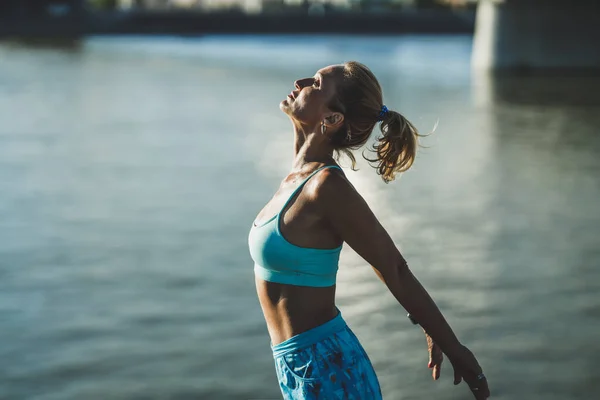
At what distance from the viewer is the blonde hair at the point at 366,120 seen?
315 cm

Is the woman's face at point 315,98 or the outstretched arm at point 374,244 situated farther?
the woman's face at point 315,98

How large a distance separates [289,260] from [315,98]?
490 mm

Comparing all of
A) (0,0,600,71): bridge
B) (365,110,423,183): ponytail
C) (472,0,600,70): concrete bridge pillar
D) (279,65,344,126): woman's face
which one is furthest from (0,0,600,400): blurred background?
(0,0,600,71): bridge

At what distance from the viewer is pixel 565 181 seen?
45.0ft

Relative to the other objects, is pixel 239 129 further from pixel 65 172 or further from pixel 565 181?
pixel 565 181

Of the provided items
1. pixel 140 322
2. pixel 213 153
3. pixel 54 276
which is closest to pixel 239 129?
pixel 213 153

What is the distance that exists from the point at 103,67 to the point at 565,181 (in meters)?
30.5

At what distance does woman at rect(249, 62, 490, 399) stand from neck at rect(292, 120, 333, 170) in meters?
0.05

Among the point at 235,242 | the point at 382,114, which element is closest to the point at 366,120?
the point at 382,114

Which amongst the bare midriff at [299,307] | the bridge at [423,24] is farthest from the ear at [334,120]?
the bridge at [423,24]

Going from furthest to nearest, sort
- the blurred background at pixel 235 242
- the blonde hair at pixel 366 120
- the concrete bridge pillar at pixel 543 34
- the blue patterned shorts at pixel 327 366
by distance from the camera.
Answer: the concrete bridge pillar at pixel 543 34, the blurred background at pixel 235 242, the blonde hair at pixel 366 120, the blue patterned shorts at pixel 327 366

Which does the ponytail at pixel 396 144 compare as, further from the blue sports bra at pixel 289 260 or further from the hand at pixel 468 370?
the hand at pixel 468 370

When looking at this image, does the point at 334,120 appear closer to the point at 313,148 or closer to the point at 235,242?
the point at 313,148

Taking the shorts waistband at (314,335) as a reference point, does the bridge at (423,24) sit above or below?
below
